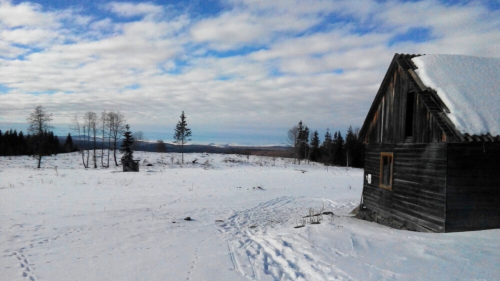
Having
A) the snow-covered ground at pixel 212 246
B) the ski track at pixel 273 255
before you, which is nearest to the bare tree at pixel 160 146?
the snow-covered ground at pixel 212 246

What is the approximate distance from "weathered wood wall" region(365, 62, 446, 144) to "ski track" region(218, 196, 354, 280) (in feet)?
16.2

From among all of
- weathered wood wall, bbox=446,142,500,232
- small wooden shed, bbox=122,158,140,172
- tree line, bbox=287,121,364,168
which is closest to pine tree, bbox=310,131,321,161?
tree line, bbox=287,121,364,168

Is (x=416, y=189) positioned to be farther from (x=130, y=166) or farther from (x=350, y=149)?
(x=350, y=149)

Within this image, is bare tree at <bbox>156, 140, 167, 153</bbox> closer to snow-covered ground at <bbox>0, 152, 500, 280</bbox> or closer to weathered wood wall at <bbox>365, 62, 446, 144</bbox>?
snow-covered ground at <bbox>0, 152, 500, 280</bbox>

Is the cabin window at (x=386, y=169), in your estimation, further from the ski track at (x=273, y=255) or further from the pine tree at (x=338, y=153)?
the pine tree at (x=338, y=153)

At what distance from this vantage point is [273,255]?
22.7 feet

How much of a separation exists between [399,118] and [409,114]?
1.17 ft

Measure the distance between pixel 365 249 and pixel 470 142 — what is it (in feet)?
13.4

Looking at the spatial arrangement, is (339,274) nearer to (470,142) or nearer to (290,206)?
(470,142)

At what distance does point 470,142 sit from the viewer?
24.8 feet

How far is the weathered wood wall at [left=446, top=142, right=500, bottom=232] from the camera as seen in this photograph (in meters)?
7.88

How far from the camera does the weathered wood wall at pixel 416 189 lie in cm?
812

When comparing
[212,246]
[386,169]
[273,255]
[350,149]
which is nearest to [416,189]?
[386,169]

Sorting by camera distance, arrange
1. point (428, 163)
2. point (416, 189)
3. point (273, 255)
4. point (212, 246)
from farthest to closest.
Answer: point (416, 189) → point (428, 163) → point (212, 246) → point (273, 255)
